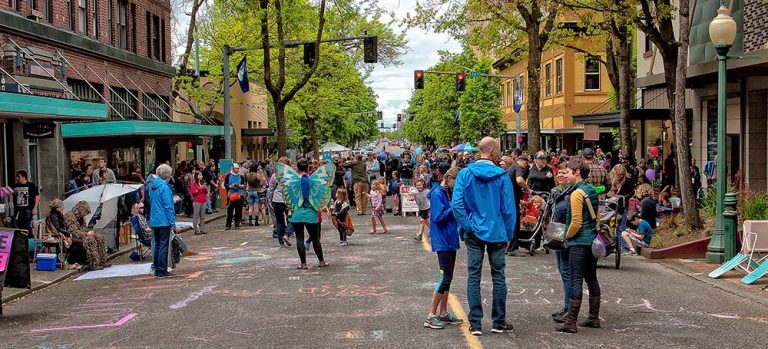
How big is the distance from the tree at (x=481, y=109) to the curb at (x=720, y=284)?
46.0 m

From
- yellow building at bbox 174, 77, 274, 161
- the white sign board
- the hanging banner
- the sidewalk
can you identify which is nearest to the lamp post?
the sidewalk

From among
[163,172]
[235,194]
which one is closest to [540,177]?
[163,172]

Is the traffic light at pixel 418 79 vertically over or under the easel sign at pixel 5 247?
over

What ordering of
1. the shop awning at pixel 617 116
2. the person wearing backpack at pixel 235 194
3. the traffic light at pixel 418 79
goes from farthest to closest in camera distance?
the traffic light at pixel 418 79
the shop awning at pixel 617 116
the person wearing backpack at pixel 235 194

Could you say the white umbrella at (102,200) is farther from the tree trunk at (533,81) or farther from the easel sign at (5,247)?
the tree trunk at (533,81)

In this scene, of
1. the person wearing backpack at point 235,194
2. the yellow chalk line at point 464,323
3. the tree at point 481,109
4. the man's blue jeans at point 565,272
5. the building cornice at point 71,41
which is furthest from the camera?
the tree at point 481,109

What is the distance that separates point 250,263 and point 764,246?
325 inches

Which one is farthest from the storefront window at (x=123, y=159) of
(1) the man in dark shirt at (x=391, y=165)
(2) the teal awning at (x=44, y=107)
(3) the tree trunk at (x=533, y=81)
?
(3) the tree trunk at (x=533, y=81)

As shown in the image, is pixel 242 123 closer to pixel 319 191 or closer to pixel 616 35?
pixel 616 35

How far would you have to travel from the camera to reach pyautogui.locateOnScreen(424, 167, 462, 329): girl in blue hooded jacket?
337 inches

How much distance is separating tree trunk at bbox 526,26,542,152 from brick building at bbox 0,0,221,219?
11.6m

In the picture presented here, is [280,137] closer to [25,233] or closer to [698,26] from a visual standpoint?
[698,26]

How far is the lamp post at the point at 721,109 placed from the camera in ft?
44.9

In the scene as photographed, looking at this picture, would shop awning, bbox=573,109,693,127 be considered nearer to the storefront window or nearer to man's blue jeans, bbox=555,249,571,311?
the storefront window
